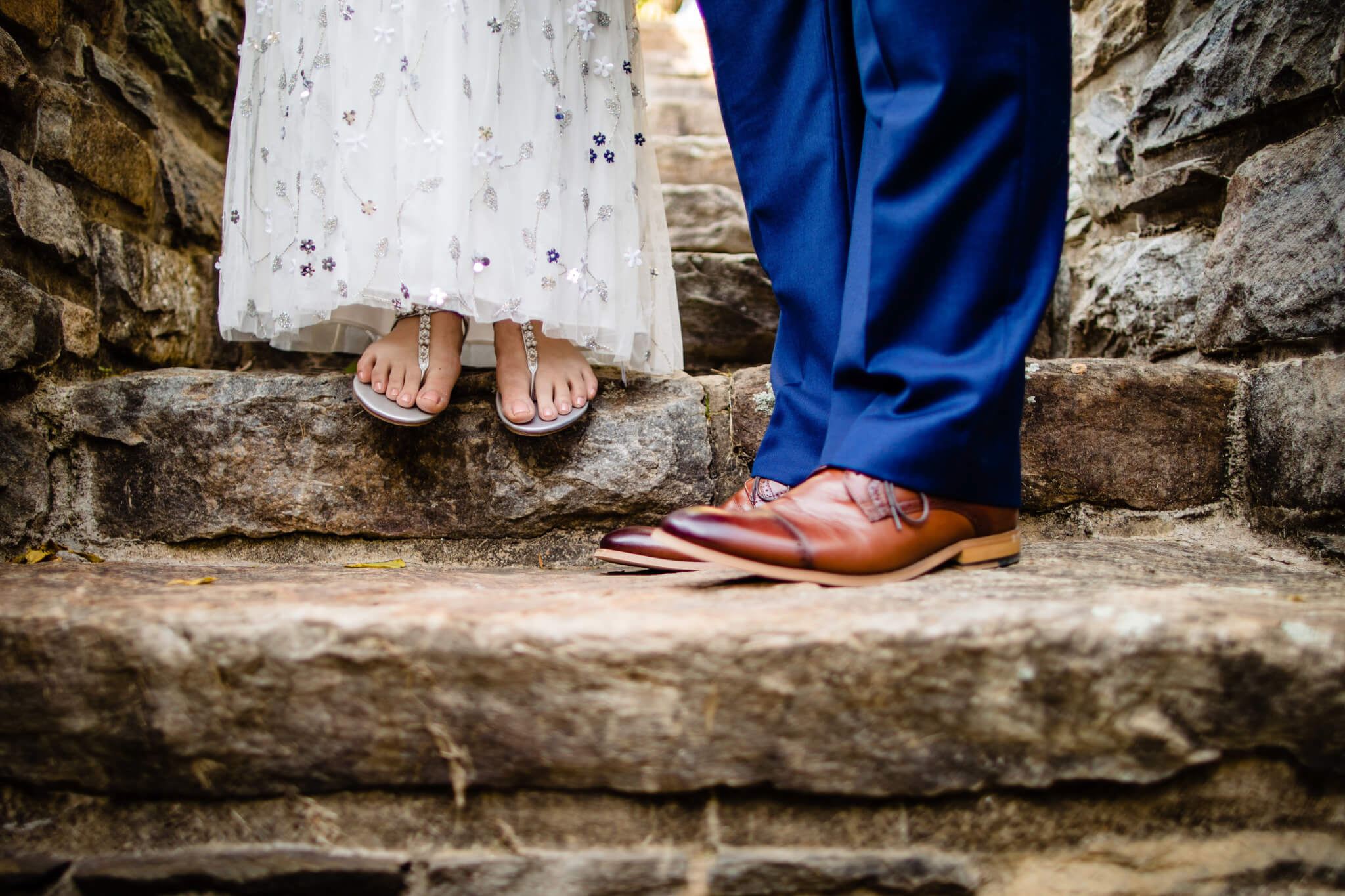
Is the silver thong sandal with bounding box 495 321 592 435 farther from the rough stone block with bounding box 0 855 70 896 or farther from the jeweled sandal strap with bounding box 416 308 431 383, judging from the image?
the rough stone block with bounding box 0 855 70 896


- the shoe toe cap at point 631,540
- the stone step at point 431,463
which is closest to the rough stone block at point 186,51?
the stone step at point 431,463

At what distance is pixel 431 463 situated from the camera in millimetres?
1103

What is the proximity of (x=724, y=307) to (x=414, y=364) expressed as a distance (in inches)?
29.4

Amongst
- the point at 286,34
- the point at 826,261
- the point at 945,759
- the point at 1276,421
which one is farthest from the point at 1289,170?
the point at 286,34

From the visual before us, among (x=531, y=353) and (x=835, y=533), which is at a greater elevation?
(x=531, y=353)

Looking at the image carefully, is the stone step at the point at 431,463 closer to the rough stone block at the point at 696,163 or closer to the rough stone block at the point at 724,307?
the rough stone block at the point at 724,307

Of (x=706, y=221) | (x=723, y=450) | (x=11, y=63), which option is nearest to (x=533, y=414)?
(x=723, y=450)

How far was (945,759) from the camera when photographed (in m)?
0.55

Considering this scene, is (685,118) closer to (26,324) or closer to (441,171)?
(441,171)

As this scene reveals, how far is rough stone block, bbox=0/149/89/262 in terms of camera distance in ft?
3.20

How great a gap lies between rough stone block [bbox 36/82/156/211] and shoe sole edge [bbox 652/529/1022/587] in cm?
105

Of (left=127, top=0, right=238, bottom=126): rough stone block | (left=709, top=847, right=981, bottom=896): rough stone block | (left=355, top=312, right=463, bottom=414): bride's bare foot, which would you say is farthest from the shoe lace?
(left=127, top=0, right=238, bottom=126): rough stone block

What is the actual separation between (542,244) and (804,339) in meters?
0.40

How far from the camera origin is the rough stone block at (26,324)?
3.16 ft
